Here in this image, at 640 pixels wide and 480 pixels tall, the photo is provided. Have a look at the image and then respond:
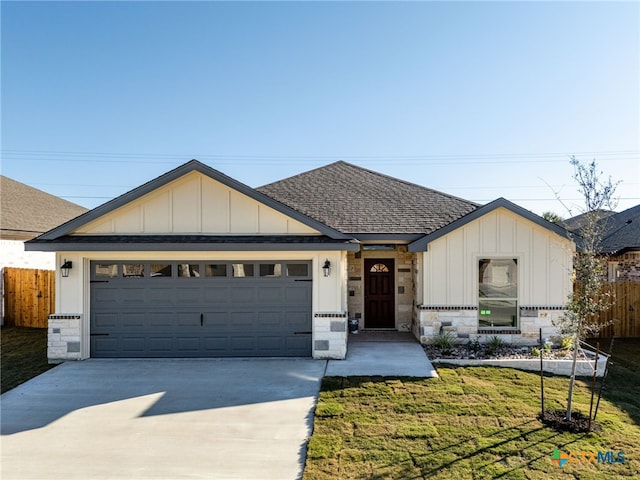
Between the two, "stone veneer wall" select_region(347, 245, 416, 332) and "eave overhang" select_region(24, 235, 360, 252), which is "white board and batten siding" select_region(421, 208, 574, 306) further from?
"eave overhang" select_region(24, 235, 360, 252)

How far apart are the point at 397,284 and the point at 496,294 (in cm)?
285

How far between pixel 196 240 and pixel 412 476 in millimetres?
6330

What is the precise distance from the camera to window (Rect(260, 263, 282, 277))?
8.62 metres

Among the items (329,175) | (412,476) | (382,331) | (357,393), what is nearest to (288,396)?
(357,393)

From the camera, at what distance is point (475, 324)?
9.36 m

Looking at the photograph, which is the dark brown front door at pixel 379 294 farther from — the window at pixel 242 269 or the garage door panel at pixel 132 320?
the garage door panel at pixel 132 320

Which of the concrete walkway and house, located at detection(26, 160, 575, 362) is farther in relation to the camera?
house, located at detection(26, 160, 575, 362)

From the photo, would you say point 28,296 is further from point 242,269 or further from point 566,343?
point 566,343

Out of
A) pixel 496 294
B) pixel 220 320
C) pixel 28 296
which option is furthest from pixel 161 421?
pixel 28 296

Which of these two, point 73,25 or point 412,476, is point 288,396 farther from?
point 73,25

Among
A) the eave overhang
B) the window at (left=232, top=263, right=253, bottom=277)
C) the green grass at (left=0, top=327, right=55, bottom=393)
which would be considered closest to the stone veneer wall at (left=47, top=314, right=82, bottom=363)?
the green grass at (left=0, top=327, right=55, bottom=393)

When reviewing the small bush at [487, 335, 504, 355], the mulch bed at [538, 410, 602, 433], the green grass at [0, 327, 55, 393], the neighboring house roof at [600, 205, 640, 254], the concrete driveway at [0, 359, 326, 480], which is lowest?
the green grass at [0, 327, 55, 393]

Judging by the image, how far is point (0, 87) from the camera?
11281 mm

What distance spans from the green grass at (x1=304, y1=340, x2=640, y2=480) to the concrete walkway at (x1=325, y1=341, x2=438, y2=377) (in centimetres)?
36
